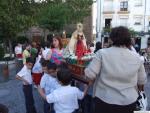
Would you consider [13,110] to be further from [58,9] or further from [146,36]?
[146,36]

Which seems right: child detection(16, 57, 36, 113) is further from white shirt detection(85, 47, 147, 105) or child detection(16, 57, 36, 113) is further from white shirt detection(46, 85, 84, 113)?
white shirt detection(85, 47, 147, 105)

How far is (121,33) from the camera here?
3.64 m

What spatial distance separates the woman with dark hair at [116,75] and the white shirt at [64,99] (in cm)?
44

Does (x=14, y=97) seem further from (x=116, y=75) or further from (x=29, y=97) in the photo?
(x=116, y=75)

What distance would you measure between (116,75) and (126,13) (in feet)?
139

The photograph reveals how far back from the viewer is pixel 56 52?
663 centimetres

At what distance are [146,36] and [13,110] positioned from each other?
121 ft

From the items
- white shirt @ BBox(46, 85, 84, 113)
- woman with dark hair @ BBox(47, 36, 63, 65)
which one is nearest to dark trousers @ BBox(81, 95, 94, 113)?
woman with dark hair @ BBox(47, 36, 63, 65)

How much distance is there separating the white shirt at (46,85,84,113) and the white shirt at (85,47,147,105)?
0.50 metres

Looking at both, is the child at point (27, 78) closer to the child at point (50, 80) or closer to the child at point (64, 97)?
the child at point (50, 80)

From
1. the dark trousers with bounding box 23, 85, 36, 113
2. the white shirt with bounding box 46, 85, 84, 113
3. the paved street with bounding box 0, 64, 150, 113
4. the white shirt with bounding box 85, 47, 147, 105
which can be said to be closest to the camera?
the white shirt with bounding box 85, 47, 147, 105

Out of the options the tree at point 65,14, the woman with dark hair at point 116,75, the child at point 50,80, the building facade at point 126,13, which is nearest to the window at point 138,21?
the building facade at point 126,13

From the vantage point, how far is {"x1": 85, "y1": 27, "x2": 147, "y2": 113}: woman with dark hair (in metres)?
3.59

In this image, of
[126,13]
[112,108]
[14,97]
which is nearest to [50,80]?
[112,108]
